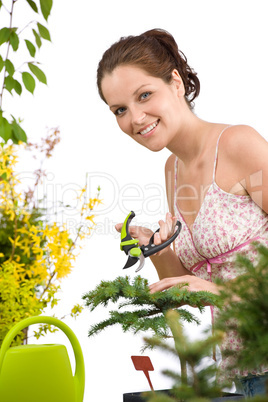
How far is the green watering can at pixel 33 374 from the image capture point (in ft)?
2.63

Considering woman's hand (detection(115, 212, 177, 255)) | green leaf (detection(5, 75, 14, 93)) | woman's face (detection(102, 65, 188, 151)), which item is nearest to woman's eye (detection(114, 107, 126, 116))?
woman's face (detection(102, 65, 188, 151))

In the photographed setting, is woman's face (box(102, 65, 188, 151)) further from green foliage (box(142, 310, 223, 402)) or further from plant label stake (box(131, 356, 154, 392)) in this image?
green foliage (box(142, 310, 223, 402))

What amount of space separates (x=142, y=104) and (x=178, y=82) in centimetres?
21

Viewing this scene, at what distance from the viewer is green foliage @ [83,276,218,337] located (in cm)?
80

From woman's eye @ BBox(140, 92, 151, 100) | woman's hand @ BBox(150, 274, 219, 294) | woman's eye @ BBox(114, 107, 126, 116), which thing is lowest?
woman's hand @ BBox(150, 274, 219, 294)

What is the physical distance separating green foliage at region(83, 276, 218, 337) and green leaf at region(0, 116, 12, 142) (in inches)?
33.1

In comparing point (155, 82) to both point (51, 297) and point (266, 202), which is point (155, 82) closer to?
point (266, 202)

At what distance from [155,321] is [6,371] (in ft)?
0.82

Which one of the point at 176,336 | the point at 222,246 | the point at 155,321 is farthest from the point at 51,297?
the point at 176,336

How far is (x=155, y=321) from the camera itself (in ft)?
2.60

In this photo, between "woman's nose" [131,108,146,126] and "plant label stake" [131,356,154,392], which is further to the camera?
"woman's nose" [131,108,146,126]

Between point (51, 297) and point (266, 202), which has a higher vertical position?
point (266, 202)

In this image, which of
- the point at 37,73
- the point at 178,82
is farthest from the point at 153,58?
the point at 37,73

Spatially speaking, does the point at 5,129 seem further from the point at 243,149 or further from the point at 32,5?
the point at 243,149
